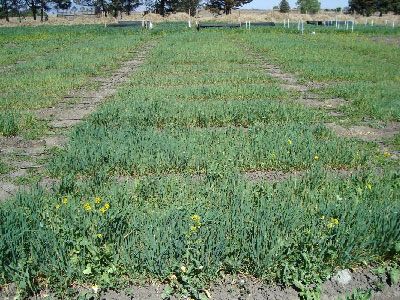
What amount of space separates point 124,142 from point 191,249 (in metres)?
2.90

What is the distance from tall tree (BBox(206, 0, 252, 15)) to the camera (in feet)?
213

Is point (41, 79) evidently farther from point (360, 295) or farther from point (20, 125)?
point (360, 295)

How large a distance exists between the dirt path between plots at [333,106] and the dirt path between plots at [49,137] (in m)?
4.88

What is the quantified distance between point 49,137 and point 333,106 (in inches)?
239

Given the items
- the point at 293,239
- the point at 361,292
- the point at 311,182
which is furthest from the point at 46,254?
the point at 311,182

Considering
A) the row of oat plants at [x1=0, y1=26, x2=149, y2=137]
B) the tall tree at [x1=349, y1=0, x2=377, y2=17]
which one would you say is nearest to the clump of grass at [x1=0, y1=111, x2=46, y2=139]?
the row of oat plants at [x1=0, y1=26, x2=149, y2=137]

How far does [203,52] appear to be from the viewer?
18000 mm

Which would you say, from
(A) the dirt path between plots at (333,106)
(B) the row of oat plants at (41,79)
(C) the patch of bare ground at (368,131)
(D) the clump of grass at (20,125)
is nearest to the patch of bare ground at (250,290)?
(A) the dirt path between plots at (333,106)

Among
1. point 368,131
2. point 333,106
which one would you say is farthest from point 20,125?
point 333,106

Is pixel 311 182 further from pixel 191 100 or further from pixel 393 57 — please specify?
pixel 393 57

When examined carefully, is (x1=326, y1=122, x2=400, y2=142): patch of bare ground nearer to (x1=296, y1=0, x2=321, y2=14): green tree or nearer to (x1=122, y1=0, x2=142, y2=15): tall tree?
(x1=122, y1=0, x2=142, y2=15): tall tree

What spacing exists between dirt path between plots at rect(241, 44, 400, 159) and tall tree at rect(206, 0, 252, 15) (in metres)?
54.6

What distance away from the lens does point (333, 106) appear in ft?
29.1

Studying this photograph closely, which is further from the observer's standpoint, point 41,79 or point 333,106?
point 41,79
